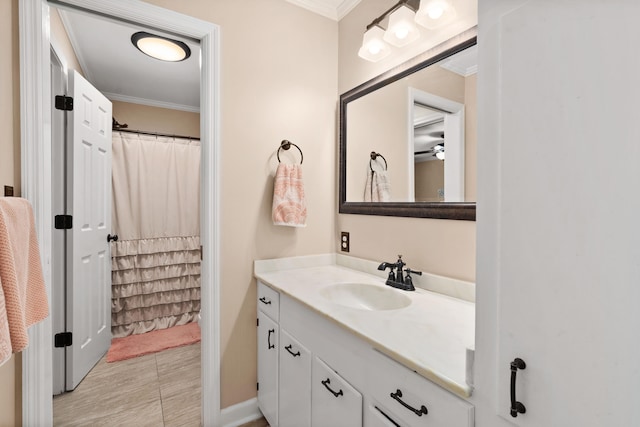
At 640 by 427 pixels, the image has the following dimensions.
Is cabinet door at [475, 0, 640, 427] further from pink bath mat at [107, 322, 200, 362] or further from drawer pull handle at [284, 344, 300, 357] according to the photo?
pink bath mat at [107, 322, 200, 362]

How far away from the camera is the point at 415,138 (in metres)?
1.54

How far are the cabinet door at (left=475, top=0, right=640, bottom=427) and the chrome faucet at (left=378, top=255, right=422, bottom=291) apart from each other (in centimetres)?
78

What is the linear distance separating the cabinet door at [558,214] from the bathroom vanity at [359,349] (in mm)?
135

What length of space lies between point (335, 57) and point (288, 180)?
0.96m

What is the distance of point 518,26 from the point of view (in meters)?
0.58

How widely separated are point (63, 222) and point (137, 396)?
48.0 inches

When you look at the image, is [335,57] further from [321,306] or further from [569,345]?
[569,345]

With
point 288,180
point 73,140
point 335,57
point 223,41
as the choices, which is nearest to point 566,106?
point 288,180

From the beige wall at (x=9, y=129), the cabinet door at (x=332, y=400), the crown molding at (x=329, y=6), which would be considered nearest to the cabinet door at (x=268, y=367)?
the cabinet door at (x=332, y=400)

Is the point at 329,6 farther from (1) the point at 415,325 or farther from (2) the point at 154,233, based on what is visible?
(2) the point at 154,233

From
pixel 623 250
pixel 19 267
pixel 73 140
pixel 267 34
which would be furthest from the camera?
pixel 73 140

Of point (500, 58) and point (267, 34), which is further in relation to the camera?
point (267, 34)

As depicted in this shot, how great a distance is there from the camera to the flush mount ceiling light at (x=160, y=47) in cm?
218

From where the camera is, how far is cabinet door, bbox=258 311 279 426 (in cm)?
154
